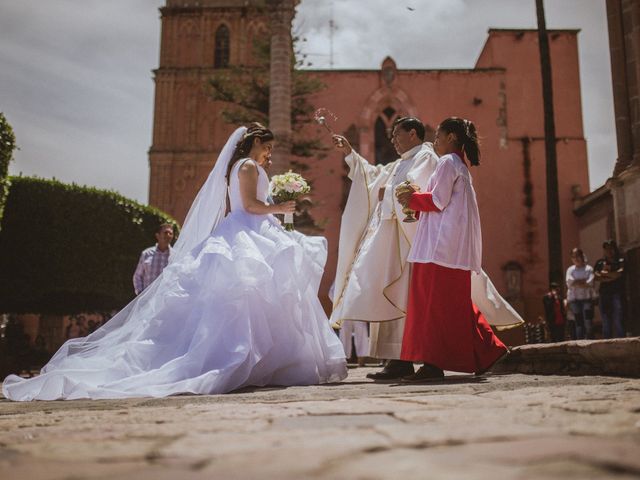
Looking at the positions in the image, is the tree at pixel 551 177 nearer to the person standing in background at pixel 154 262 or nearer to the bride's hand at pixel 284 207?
the person standing in background at pixel 154 262

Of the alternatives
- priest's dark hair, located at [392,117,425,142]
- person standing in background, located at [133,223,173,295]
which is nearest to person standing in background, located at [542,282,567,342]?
priest's dark hair, located at [392,117,425,142]

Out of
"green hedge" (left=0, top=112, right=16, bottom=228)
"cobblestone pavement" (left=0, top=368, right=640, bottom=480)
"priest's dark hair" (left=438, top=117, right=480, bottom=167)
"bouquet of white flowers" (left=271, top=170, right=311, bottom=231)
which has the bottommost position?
"cobblestone pavement" (left=0, top=368, right=640, bottom=480)

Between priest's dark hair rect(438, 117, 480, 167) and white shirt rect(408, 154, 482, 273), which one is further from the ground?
priest's dark hair rect(438, 117, 480, 167)

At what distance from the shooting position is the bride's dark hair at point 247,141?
576 centimetres

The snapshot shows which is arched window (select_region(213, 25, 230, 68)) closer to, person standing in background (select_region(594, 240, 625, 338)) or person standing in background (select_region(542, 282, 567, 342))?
person standing in background (select_region(542, 282, 567, 342))

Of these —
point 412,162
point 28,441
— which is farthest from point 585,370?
point 28,441

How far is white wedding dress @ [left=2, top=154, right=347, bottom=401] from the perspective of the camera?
430 cm

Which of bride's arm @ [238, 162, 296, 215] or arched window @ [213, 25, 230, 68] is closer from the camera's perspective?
bride's arm @ [238, 162, 296, 215]

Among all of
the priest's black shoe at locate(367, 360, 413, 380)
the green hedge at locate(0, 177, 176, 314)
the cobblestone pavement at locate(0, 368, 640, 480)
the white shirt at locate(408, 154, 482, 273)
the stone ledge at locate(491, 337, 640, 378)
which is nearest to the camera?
the cobblestone pavement at locate(0, 368, 640, 480)

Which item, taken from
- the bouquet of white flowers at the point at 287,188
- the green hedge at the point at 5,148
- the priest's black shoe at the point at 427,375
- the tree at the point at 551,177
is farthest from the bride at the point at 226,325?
the tree at the point at 551,177

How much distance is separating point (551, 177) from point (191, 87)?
20383 millimetres

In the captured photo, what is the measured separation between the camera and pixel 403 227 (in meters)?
5.58

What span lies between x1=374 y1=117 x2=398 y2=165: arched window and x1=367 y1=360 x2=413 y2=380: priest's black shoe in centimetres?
2088

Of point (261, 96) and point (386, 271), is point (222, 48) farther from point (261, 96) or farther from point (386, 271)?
point (386, 271)
